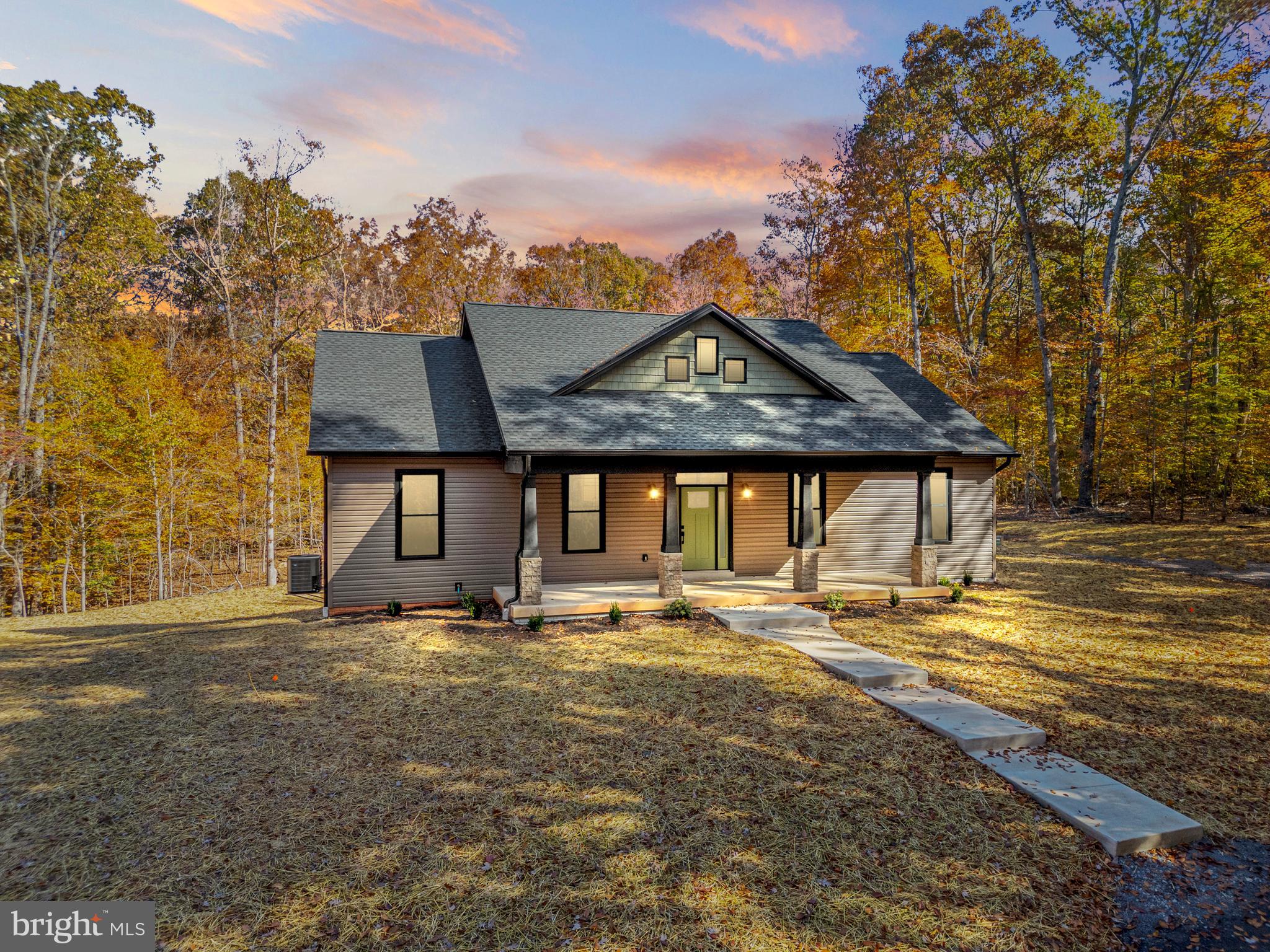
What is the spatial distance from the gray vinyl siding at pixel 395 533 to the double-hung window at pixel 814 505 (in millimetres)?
6351

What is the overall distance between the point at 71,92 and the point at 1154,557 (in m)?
33.2

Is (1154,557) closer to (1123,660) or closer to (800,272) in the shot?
(1123,660)

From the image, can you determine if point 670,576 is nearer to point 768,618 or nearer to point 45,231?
point 768,618

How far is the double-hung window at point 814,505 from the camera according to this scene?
1432cm

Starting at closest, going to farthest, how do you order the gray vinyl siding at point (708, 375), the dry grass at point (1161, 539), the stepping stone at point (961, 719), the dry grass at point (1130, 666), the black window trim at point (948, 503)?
1. the dry grass at point (1130, 666)
2. the stepping stone at point (961, 719)
3. the gray vinyl siding at point (708, 375)
4. the black window trim at point (948, 503)
5. the dry grass at point (1161, 539)

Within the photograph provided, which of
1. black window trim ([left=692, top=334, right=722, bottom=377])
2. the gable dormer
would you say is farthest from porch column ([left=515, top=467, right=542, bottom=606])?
black window trim ([left=692, top=334, right=722, bottom=377])

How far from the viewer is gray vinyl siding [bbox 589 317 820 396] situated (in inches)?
546

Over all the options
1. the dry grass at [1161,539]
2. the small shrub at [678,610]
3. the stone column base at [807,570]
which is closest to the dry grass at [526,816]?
the small shrub at [678,610]

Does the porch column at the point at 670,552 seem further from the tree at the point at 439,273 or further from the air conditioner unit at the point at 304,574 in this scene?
the tree at the point at 439,273

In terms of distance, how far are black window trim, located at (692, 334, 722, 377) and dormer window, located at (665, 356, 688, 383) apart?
20 centimetres

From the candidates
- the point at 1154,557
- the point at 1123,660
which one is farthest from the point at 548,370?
the point at 1154,557

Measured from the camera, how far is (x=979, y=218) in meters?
29.9

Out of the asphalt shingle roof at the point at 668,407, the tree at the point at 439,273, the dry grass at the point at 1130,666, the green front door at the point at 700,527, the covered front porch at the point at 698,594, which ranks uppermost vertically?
the tree at the point at 439,273

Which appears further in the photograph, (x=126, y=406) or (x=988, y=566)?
(x=126, y=406)
